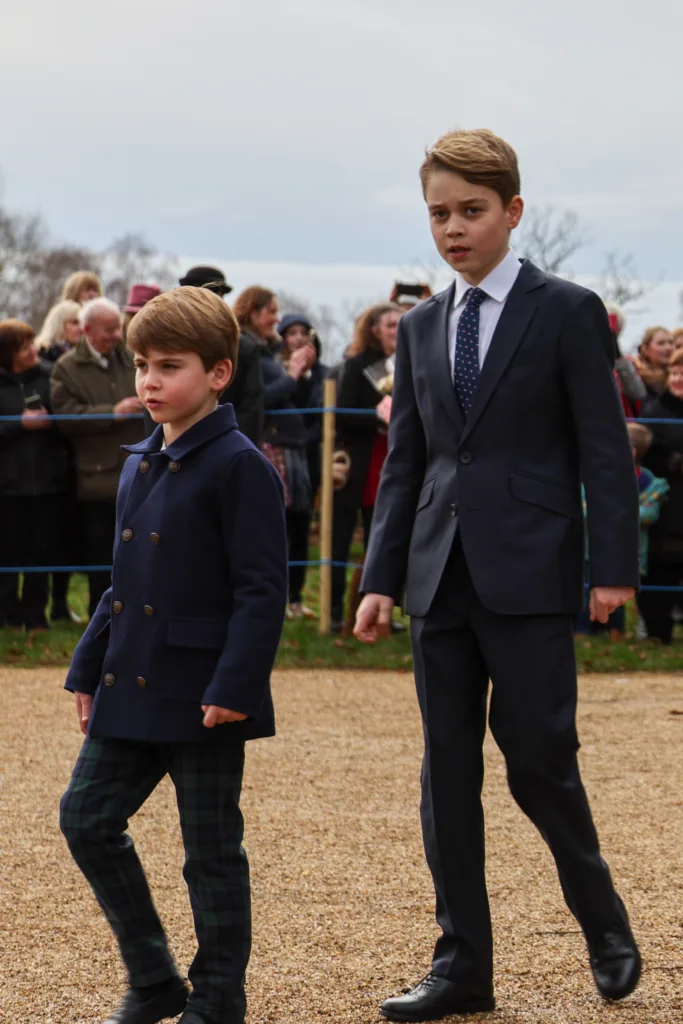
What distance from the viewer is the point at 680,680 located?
8.97 m

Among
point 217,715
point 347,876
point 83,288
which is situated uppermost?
point 83,288

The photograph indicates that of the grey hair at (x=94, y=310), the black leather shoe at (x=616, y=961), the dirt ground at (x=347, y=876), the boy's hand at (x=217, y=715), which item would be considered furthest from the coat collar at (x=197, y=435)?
the grey hair at (x=94, y=310)

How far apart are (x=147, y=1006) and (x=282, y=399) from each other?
650 centimetres

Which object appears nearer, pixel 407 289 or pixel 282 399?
pixel 282 399

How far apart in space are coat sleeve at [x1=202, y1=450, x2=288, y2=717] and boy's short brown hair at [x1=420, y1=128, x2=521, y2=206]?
79cm

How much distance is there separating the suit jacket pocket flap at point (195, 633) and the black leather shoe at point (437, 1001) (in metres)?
0.95

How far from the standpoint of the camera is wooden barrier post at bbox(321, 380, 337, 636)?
392 inches

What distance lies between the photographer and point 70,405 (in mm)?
9570

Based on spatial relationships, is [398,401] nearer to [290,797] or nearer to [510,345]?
[510,345]

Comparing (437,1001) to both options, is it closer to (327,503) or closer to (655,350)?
(327,503)

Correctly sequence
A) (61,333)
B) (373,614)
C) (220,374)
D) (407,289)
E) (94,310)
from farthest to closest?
1. (61,333)
2. (407,289)
3. (94,310)
4. (373,614)
5. (220,374)

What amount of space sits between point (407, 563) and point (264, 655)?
28.8 inches

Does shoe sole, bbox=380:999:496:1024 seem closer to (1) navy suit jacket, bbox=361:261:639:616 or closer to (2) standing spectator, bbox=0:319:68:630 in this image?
(1) navy suit jacket, bbox=361:261:639:616

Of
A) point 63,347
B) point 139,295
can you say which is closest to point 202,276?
point 139,295
